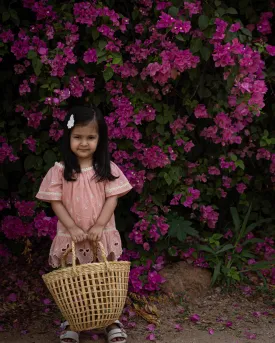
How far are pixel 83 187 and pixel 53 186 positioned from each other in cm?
15

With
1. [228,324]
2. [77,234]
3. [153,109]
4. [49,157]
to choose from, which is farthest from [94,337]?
[153,109]

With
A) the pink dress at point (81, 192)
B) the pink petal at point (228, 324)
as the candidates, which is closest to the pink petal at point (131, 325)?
the pink petal at point (228, 324)

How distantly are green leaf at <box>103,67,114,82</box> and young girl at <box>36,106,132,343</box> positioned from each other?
14.0 inches

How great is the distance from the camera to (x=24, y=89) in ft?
13.0

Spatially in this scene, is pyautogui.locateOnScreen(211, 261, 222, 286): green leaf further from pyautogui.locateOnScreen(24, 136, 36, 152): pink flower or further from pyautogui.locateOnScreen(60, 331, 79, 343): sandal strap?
pyautogui.locateOnScreen(24, 136, 36, 152): pink flower

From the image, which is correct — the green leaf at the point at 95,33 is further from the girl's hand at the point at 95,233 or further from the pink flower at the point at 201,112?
the girl's hand at the point at 95,233

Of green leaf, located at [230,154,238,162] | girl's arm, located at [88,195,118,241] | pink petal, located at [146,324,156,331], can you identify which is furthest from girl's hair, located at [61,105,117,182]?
green leaf, located at [230,154,238,162]

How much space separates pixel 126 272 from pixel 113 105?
1.10 meters

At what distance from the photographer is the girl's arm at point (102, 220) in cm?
341

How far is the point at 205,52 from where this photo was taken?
384cm

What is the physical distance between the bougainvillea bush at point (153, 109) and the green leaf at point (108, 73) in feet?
0.04

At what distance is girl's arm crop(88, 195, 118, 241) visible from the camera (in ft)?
11.2

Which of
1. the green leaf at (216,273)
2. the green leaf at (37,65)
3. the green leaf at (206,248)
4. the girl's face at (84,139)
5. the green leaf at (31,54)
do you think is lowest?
the green leaf at (216,273)

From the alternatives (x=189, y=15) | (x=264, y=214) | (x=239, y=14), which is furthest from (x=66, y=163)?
(x=264, y=214)
